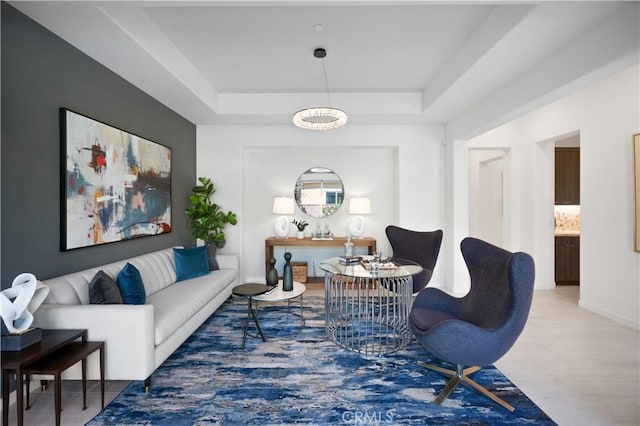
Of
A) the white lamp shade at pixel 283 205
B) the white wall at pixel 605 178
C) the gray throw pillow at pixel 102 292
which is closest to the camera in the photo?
the gray throw pillow at pixel 102 292

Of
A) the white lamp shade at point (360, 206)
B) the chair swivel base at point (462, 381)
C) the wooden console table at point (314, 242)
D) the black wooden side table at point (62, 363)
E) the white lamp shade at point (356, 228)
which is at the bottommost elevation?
the chair swivel base at point (462, 381)

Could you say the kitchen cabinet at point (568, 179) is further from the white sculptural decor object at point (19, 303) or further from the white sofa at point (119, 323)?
the white sculptural decor object at point (19, 303)

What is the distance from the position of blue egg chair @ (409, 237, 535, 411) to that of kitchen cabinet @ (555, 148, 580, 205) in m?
3.98

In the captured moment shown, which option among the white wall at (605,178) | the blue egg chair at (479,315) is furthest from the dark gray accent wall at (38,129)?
the white wall at (605,178)

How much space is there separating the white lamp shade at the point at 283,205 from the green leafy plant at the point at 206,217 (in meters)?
0.71

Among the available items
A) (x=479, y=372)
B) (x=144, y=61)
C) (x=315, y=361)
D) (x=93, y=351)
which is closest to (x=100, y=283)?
(x=93, y=351)

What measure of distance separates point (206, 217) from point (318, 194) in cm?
195

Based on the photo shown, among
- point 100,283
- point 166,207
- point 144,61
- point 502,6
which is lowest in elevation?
point 100,283

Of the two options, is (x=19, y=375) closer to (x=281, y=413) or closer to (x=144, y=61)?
(x=281, y=413)

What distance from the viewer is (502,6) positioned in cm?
242

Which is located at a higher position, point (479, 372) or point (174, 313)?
point (174, 313)

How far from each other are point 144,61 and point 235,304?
3.05 metres

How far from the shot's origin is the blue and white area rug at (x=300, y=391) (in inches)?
78.7

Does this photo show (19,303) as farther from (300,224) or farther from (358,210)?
(358,210)
